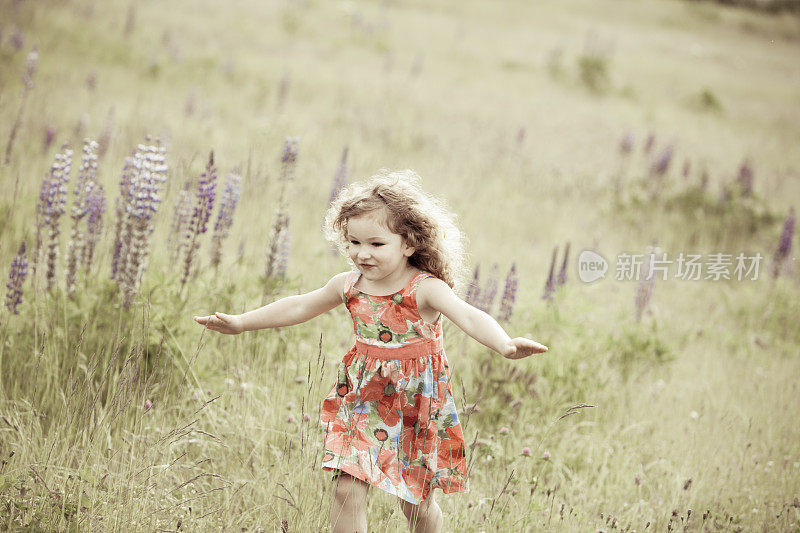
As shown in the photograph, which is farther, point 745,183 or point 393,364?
point 745,183

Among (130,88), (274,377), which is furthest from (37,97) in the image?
(274,377)

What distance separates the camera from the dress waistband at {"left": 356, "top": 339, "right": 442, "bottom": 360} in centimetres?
248

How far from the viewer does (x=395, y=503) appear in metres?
2.80

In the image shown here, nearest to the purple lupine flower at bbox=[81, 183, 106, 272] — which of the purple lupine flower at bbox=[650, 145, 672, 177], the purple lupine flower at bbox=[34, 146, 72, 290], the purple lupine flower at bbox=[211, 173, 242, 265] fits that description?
the purple lupine flower at bbox=[34, 146, 72, 290]

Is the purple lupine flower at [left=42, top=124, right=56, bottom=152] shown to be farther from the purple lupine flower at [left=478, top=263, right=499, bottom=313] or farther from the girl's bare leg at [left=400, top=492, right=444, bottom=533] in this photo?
the girl's bare leg at [left=400, top=492, right=444, bottom=533]

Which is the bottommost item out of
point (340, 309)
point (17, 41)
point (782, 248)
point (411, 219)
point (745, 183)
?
point (340, 309)

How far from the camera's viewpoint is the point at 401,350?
97.7 inches

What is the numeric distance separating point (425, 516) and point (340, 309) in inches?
85.6

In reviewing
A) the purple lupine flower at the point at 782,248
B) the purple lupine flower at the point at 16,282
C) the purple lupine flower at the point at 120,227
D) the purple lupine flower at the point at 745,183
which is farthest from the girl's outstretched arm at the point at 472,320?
the purple lupine flower at the point at 745,183

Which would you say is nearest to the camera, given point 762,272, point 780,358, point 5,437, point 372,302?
point 372,302

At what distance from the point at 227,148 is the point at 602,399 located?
5.13 metres

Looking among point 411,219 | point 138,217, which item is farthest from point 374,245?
point 138,217

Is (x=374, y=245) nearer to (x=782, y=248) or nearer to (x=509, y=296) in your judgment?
(x=509, y=296)

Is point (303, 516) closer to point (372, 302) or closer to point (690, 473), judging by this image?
point (372, 302)
